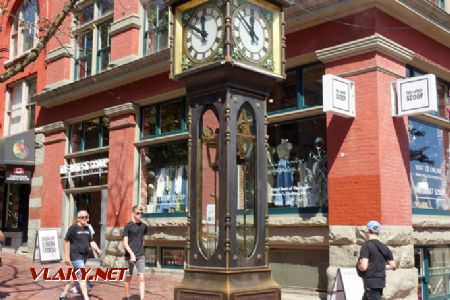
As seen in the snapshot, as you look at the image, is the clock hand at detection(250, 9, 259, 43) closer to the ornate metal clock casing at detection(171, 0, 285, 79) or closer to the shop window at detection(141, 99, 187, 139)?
the ornate metal clock casing at detection(171, 0, 285, 79)

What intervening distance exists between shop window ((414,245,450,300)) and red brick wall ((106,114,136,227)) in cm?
793

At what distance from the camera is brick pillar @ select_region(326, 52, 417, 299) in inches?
392

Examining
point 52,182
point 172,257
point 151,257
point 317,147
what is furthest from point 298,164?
point 52,182

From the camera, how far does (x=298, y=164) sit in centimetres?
1178

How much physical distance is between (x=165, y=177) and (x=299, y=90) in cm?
514

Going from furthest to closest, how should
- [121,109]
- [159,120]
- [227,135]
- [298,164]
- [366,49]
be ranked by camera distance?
[121,109] → [159,120] → [298,164] → [366,49] → [227,135]

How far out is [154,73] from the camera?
15281 millimetres

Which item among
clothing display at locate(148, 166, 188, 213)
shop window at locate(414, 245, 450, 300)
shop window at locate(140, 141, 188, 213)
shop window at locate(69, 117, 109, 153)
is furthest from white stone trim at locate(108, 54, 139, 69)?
shop window at locate(414, 245, 450, 300)

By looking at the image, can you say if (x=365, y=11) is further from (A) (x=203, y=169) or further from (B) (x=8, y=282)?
(B) (x=8, y=282)

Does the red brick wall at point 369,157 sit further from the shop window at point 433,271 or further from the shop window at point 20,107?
the shop window at point 20,107

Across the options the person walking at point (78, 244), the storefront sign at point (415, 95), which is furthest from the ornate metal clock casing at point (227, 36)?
the person walking at point (78, 244)

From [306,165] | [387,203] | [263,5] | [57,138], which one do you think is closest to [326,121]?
[306,165]

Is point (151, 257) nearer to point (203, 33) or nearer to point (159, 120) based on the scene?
point (159, 120)

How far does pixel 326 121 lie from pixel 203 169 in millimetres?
6418
